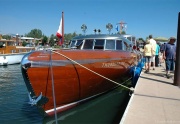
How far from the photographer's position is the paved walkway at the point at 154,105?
4856 millimetres

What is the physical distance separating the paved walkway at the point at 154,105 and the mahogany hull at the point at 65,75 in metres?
1.51

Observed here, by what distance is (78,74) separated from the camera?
283 inches

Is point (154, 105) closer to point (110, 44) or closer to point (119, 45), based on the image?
point (110, 44)

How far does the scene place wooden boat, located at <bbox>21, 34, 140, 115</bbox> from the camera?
6.45 metres

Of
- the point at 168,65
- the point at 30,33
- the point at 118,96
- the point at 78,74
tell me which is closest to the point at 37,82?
the point at 78,74

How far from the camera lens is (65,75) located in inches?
271

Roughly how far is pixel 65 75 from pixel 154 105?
2.72 m

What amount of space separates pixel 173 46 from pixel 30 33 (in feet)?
516

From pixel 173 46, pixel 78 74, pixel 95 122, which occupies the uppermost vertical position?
pixel 173 46

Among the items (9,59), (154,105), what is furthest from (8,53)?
(154,105)

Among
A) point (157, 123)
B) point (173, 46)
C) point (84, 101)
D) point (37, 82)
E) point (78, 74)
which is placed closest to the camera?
point (157, 123)

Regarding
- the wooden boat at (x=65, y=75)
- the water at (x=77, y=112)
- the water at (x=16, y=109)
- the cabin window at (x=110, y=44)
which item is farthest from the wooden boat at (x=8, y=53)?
the wooden boat at (x=65, y=75)

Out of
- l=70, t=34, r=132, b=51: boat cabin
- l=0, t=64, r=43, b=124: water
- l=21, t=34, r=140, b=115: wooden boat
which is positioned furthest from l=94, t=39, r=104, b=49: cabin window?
l=0, t=64, r=43, b=124: water

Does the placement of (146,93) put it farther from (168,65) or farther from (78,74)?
(168,65)
